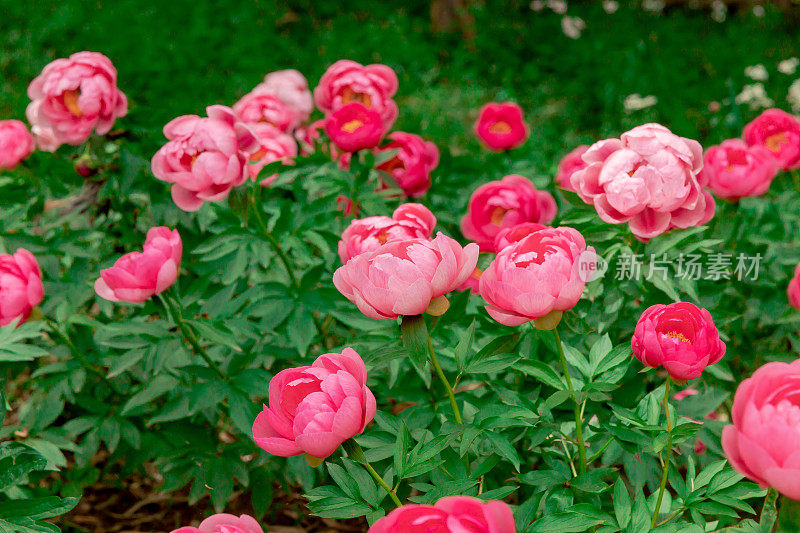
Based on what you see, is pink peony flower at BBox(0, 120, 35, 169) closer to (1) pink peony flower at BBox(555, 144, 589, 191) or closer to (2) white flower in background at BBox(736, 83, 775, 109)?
(1) pink peony flower at BBox(555, 144, 589, 191)

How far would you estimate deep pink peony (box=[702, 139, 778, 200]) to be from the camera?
1.57 m

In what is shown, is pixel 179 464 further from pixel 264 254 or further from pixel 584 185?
pixel 584 185

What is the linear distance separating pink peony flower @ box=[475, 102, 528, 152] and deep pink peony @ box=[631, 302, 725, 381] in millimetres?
1206

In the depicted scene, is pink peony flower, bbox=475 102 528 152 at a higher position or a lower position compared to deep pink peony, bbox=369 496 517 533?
higher

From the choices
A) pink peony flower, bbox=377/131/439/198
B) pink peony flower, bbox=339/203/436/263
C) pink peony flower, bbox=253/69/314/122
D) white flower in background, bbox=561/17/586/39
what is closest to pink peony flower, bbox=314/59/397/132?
pink peony flower, bbox=377/131/439/198

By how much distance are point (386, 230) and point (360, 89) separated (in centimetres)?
76

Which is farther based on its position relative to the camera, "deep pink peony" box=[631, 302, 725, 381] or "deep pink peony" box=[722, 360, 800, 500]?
"deep pink peony" box=[631, 302, 725, 381]

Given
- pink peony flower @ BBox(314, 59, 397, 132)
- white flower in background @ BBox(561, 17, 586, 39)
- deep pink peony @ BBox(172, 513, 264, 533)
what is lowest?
deep pink peony @ BBox(172, 513, 264, 533)

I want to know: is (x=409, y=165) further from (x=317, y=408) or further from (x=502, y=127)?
(x=317, y=408)

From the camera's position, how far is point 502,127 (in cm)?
212

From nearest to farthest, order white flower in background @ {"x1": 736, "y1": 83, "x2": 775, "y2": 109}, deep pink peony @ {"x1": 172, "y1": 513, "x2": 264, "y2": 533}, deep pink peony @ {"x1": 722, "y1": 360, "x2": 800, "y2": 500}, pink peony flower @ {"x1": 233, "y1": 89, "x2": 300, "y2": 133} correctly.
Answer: deep pink peony @ {"x1": 722, "y1": 360, "x2": 800, "y2": 500}
deep pink peony @ {"x1": 172, "y1": 513, "x2": 264, "y2": 533}
pink peony flower @ {"x1": 233, "y1": 89, "x2": 300, "y2": 133}
white flower in background @ {"x1": 736, "y1": 83, "x2": 775, "y2": 109}

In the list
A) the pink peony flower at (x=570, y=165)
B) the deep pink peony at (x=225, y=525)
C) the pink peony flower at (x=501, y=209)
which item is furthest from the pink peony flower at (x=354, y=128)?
the deep pink peony at (x=225, y=525)

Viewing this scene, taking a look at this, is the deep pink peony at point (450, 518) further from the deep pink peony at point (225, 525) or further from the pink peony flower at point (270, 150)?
the pink peony flower at point (270, 150)

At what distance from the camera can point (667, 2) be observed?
6.27m
